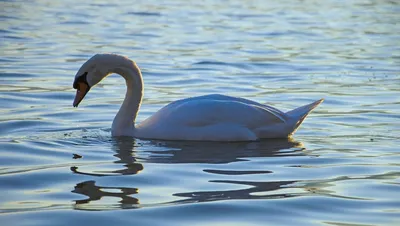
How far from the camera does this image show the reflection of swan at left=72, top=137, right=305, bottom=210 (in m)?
6.45

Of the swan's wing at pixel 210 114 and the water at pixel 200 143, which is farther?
the swan's wing at pixel 210 114

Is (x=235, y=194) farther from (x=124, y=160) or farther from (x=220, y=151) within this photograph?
(x=220, y=151)

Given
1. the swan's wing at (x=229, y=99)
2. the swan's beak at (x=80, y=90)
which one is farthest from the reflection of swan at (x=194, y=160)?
the swan's beak at (x=80, y=90)

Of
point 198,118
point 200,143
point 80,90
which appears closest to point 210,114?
point 198,118

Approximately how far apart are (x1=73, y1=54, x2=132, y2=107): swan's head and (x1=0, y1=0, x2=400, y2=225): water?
0.47 metres

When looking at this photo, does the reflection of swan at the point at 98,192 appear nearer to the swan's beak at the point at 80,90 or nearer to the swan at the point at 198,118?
the swan at the point at 198,118

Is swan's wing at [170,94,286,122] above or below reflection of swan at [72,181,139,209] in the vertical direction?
above

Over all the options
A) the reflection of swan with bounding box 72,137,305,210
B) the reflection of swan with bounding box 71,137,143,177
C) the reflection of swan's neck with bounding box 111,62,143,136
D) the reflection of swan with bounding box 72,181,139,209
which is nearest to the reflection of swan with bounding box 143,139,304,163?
the reflection of swan with bounding box 72,137,305,210

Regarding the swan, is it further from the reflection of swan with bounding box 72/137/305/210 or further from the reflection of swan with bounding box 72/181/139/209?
the reflection of swan with bounding box 72/181/139/209

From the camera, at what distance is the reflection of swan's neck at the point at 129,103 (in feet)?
30.7

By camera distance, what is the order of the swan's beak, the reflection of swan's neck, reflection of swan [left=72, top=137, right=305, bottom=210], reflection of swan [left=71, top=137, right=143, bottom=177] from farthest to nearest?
the swan's beak → the reflection of swan's neck → reflection of swan [left=71, top=137, right=143, bottom=177] → reflection of swan [left=72, top=137, right=305, bottom=210]

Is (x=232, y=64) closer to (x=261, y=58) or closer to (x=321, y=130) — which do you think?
(x=261, y=58)

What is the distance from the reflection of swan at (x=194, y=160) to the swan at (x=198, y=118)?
0.10 metres

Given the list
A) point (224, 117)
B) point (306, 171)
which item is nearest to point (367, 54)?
point (224, 117)
